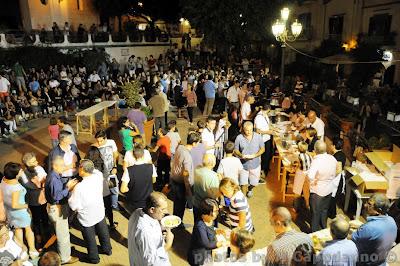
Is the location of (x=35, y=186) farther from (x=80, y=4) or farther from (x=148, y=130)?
(x=80, y=4)

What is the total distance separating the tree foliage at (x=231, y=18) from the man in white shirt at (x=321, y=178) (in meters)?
15.4

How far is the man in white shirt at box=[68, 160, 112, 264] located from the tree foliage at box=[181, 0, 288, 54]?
1649 cm

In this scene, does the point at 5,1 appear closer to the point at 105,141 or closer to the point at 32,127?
the point at 32,127

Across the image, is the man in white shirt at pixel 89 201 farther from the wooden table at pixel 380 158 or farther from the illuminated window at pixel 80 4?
the illuminated window at pixel 80 4

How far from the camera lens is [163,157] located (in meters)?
7.15

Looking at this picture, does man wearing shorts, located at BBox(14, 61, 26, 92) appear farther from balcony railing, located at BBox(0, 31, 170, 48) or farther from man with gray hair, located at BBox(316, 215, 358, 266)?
man with gray hair, located at BBox(316, 215, 358, 266)

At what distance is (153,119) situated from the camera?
418 inches

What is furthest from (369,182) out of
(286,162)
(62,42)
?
(62,42)

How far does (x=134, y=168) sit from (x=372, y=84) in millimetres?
15170

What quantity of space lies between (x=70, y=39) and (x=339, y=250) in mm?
23408

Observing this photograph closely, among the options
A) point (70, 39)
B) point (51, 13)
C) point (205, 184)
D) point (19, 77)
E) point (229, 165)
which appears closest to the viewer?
point (205, 184)

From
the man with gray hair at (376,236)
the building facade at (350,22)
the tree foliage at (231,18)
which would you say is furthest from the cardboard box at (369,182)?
the tree foliage at (231,18)

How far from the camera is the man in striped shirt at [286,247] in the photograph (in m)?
3.32

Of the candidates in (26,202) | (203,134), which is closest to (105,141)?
(26,202)
